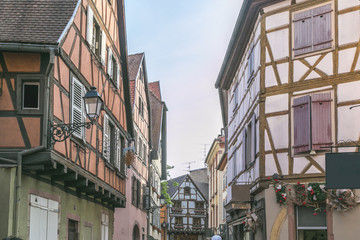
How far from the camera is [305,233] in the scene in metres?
16.0

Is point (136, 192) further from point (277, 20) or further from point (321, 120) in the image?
point (321, 120)

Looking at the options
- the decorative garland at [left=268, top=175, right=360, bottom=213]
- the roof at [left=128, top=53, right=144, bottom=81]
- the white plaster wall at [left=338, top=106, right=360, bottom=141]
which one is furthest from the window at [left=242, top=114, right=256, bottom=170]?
the roof at [left=128, top=53, right=144, bottom=81]

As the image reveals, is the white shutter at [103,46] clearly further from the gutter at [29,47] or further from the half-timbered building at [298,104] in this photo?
the gutter at [29,47]

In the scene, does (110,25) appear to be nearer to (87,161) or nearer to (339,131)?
(87,161)

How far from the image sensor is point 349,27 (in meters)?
15.6

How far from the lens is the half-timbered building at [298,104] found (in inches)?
607

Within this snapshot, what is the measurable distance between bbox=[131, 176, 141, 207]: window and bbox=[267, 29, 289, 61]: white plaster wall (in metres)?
14.1

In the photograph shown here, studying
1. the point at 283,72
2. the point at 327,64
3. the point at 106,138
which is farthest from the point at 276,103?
the point at 106,138

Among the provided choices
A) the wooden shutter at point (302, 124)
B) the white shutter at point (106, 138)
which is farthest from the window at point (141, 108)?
the wooden shutter at point (302, 124)

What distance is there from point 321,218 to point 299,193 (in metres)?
0.84

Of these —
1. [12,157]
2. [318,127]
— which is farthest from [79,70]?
[318,127]

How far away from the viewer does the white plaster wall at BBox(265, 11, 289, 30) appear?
669 inches

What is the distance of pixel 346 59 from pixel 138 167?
18.2m

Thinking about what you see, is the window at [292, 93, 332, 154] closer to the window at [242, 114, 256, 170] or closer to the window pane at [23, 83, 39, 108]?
the window at [242, 114, 256, 170]
